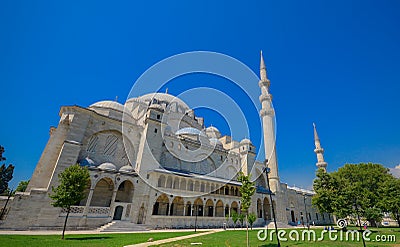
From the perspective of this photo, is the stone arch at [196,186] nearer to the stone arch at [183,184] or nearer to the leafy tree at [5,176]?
the stone arch at [183,184]

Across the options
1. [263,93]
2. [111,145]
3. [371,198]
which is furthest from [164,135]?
[371,198]

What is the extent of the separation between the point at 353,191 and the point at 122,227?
25.2 m

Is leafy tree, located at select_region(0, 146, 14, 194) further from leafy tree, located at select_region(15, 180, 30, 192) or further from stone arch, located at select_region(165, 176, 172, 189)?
stone arch, located at select_region(165, 176, 172, 189)

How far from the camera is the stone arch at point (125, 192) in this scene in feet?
72.6

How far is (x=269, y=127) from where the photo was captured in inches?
1447

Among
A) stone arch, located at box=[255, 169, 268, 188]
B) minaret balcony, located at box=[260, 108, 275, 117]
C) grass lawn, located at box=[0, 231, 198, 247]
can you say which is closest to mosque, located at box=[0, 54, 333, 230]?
minaret balcony, located at box=[260, 108, 275, 117]

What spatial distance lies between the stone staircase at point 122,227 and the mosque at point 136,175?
0.76 ft

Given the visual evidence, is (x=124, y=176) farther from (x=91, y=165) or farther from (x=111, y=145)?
(x=111, y=145)

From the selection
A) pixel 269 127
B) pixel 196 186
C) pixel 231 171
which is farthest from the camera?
pixel 269 127

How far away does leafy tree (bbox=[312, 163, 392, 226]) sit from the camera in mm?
20375

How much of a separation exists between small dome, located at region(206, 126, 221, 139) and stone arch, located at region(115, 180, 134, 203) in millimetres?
24667

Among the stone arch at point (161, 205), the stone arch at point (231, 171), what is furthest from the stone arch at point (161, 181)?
the stone arch at point (231, 171)

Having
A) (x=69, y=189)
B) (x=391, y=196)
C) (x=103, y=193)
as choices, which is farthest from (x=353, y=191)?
(x=103, y=193)

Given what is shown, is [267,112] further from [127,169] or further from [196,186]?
[127,169]
